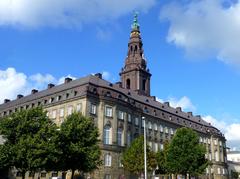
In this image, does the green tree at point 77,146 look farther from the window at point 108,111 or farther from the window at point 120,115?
the window at point 120,115

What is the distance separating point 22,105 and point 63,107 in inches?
590

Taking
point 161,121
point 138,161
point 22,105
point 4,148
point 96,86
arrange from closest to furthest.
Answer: point 4,148, point 138,161, point 96,86, point 22,105, point 161,121

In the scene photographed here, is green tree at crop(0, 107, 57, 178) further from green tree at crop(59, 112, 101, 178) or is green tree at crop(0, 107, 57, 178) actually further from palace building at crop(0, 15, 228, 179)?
palace building at crop(0, 15, 228, 179)

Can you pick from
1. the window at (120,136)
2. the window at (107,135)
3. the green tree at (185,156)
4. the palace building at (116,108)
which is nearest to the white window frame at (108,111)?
the palace building at (116,108)

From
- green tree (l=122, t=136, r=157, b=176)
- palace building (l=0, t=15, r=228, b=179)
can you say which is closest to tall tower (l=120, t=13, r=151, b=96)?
palace building (l=0, t=15, r=228, b=179)

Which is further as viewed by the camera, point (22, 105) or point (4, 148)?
point (22, 105)

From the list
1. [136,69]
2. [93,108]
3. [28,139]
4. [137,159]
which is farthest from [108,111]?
[136,69]

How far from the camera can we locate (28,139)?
43.9 meters

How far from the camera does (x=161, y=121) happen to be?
8800cm

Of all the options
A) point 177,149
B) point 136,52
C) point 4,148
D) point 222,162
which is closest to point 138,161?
point 177,149

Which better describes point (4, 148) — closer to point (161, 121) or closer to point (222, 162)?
point (161, 121)

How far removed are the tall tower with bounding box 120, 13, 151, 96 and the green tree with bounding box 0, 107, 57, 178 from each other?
5326 centimetres

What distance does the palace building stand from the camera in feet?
215

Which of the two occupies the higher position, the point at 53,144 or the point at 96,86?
the point at 96,86
